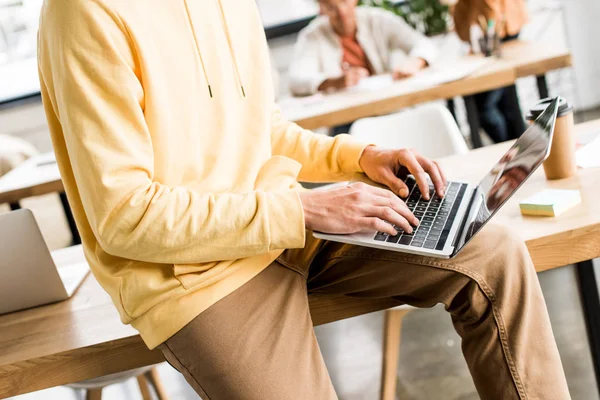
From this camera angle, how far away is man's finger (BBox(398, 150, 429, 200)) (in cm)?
115

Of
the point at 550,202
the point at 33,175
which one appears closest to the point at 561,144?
the point at 550,202

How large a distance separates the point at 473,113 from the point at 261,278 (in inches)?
85.3

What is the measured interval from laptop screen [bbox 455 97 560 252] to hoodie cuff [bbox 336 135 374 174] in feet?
0.78

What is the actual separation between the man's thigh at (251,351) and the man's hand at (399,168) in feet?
1.00

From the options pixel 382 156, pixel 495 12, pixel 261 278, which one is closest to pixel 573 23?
pixel 495 12

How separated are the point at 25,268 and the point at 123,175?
20.2 inches

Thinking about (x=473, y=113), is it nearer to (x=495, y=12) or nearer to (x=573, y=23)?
(x=495, y=12)

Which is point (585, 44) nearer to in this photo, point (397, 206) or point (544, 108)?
point (544, 108)

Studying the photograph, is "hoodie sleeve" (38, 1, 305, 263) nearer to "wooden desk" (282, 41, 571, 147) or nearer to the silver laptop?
the silver laptop

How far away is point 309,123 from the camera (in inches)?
105

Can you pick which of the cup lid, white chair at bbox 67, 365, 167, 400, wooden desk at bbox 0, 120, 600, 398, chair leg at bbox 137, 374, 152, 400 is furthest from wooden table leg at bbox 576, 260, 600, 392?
chair leg at bbox 137, 374, 152, 400

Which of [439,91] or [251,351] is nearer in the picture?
[251,351]

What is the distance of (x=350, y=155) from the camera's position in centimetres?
132

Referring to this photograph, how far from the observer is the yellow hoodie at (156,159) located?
94cm
